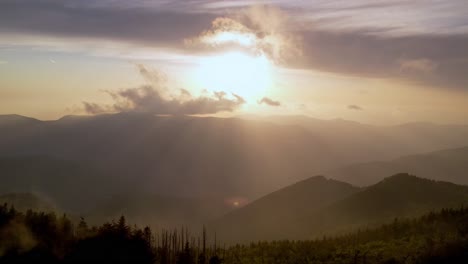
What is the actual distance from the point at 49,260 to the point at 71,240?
16846mm

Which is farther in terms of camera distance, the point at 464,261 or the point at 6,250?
the point at 6,250

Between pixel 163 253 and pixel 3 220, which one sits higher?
pixel 3 220

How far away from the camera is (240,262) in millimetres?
112125

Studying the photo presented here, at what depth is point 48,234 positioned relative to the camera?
10681 centimetres

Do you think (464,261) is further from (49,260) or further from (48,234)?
(48,234)

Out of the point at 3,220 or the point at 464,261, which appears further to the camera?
the point at 3,220

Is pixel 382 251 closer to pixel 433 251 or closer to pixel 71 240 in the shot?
pixel 433 251

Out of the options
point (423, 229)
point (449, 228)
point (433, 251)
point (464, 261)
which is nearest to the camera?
point (464, 261)

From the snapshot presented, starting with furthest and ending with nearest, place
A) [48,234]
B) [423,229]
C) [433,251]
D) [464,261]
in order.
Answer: [423,229] < [48,234] < [433,251] < [464,261]

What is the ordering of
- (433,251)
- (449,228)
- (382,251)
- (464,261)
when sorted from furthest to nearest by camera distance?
(449,228) < (382,251) < (433,251) < (464,261)

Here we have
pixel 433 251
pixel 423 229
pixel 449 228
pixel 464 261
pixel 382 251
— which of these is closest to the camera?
pixel 464 261

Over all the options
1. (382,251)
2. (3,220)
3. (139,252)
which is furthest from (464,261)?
(3,220)

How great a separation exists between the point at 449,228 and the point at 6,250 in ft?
322

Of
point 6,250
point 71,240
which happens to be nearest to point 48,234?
point 71,240
